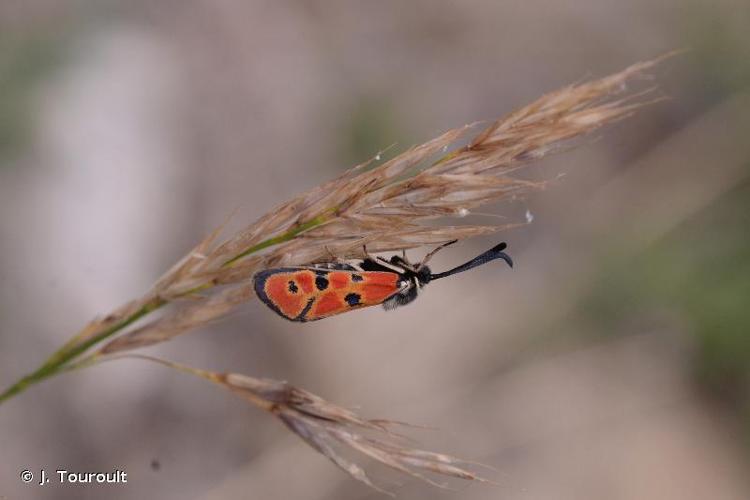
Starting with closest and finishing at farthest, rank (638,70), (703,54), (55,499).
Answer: (638,70), (55,499), (703,54)

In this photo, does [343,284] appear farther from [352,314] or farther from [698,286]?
[698,286]

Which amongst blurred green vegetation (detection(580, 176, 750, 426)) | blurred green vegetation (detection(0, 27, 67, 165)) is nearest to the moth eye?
blurred green vegetation (detection(0, 27, 67, 165))

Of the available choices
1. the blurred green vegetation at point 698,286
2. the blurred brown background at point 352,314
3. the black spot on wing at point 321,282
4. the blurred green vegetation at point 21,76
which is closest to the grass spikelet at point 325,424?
the black spot on wing at point 321,282

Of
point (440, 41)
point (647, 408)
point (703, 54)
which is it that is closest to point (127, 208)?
point (440, 41)

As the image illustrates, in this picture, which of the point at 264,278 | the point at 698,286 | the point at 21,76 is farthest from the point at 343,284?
the point at 698,286

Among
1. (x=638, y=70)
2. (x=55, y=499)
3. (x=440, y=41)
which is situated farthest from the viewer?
(x=440, y=41)

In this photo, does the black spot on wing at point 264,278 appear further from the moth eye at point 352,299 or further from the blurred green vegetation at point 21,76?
the blurred green vegetation at point 21,76

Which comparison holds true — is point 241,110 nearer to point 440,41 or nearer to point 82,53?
point 82,53
